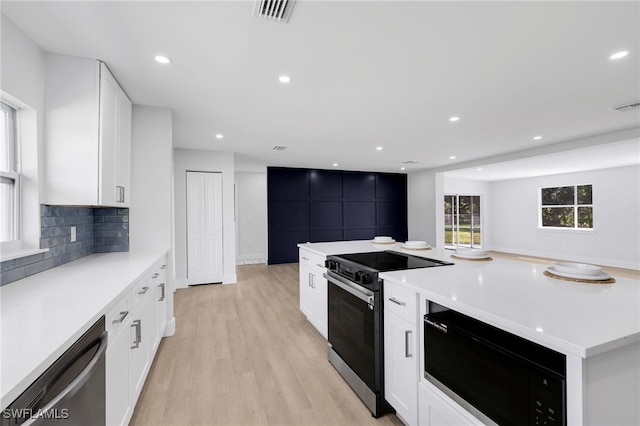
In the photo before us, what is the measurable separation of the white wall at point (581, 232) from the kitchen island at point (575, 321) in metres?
7.48

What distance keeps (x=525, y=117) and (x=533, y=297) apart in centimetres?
321

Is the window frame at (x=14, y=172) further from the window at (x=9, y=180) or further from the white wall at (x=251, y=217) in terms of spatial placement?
the white wall at (x=251, y=217)

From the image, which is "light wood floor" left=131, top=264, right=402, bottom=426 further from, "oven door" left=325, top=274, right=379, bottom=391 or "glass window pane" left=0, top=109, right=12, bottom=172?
"glass window pane" left=0, top=109, right=12, bottom=172

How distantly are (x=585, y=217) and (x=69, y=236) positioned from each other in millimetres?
10457

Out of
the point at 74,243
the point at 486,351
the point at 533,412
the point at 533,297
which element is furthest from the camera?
the point at 74,243

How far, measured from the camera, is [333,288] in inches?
96.6

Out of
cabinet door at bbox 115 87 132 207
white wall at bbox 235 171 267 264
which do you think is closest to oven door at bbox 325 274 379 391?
cabinet door at bbox 115 87 132 207

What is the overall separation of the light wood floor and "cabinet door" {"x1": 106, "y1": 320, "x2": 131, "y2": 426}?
35 cm

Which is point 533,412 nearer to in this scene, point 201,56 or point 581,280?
point 581,280

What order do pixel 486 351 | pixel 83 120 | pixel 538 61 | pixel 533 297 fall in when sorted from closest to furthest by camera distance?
pixel 486 351
pixel 533 297
pixel 83 120
pixel 538 61

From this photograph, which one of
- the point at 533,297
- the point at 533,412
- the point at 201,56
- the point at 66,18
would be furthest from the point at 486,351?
the point at 66,18

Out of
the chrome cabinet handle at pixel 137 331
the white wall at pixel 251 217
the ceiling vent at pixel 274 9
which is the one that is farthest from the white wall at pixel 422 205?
the chrome cabinet handle at pixel 137 331

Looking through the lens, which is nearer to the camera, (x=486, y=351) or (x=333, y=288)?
(x=486, y=351)

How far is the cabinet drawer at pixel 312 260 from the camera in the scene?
2.91 metres
